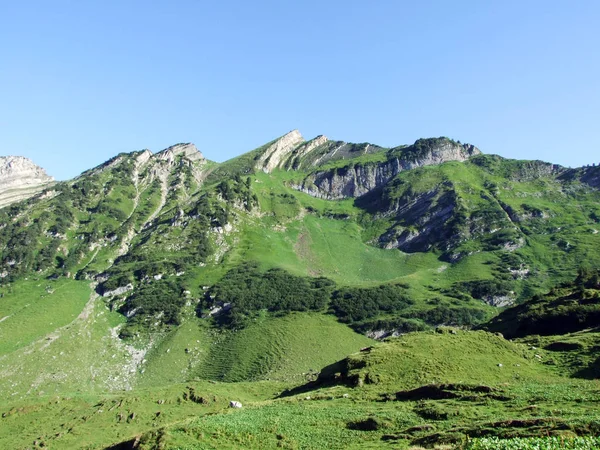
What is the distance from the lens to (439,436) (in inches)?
1236

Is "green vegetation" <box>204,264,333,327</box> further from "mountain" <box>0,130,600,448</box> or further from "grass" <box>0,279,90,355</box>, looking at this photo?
"grass" <box>0,279,90,355</box>

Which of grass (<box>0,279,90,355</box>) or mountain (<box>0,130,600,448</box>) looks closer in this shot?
mountain (<box>0,130,600,448</box>)

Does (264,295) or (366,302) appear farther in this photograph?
(264,295)

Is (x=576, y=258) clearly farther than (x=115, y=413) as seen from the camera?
Yes

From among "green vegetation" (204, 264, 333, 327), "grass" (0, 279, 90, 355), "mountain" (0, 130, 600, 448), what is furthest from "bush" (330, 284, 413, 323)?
"grass" (0, 279, 90, 355)

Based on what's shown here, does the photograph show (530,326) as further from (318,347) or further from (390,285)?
(390,285)

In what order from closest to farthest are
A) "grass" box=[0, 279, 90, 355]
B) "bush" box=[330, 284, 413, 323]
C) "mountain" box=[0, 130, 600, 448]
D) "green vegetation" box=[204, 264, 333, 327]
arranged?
"mountain" box=[0, 130, 600, 448] < "grass" box=[0, 279, 90, 355] < "bush" box=[330, 284, 413, 323] < "green vegetation" box=[204, 264, 333, 327]

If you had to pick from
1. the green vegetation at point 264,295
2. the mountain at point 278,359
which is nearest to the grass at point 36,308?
the mountain at point 278,359

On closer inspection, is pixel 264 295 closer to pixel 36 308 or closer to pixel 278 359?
pixel 278 359

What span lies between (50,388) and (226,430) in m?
105

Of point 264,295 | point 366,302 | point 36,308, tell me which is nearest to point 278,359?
point 264,295

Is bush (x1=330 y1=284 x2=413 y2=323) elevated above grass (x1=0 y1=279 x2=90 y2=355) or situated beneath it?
elevated above

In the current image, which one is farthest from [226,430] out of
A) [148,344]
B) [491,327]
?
[148,344]

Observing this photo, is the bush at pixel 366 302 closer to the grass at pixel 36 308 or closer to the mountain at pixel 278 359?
the mountain at pixel 278 359
